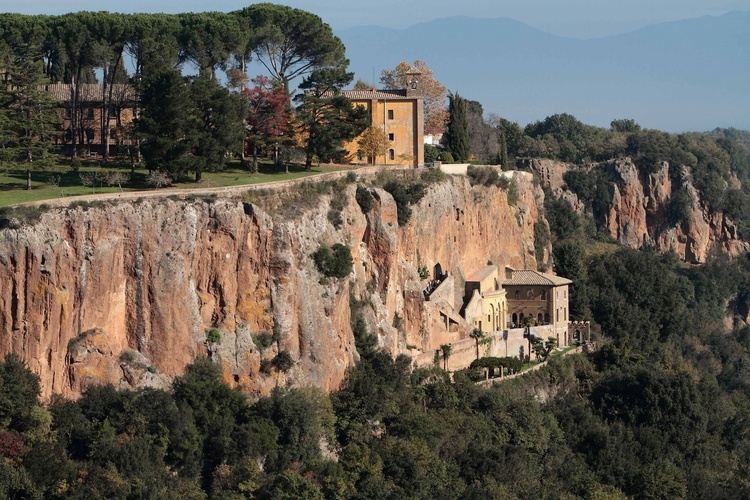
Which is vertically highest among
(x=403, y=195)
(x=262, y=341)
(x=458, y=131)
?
(x=458, y=131)

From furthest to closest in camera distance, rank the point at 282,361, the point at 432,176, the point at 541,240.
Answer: the point at 541,240, the point at 432,176, the point at 282,361

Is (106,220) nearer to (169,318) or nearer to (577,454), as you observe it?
(169,318)

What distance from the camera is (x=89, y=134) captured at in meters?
69.0

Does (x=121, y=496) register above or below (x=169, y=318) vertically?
below

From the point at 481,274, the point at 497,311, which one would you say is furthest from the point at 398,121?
the point at 497,311

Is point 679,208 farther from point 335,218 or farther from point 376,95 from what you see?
point 335,218

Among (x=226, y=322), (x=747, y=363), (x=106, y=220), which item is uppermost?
(x=106, y=220)

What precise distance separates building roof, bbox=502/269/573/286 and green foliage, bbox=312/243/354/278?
1774 cm

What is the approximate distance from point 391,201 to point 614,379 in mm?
12695

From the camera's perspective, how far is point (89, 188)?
185 ft

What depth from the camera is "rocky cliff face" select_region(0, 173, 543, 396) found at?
47.8 m

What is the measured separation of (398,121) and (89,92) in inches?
559

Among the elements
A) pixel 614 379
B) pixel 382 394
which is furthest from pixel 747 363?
pixel 382 394

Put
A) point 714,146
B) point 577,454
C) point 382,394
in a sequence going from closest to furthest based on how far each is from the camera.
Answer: point 382,394 → point 577,454 → point 714,146
